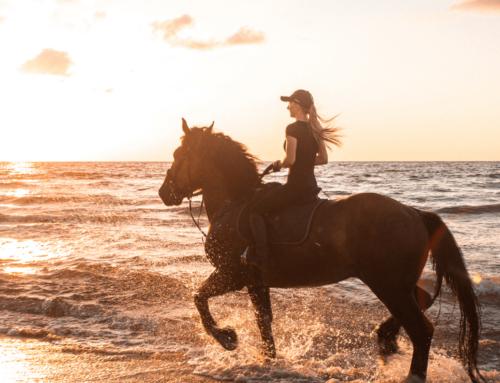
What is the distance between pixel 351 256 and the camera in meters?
4.33

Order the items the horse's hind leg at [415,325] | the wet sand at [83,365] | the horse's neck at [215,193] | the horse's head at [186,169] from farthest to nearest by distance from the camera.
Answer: the horse's head at [186,169] → the horse's neck at [215,193] → the wet sand at [83,365] → the horse's hind leg at [415,325]

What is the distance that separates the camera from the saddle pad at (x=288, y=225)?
4.48m

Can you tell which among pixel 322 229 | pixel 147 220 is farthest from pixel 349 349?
pixel 147 220

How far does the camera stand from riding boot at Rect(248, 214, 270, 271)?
450cm

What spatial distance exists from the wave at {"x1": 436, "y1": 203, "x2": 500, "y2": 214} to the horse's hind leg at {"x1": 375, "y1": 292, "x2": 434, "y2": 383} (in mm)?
16448

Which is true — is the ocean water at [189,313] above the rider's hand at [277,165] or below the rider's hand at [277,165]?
below

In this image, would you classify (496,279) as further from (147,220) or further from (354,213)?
(147,220)

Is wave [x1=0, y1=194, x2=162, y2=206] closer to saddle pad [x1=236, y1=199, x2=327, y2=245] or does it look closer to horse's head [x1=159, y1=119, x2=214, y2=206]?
horse's head [x1=159, y1=119, x2=214, y2=206]

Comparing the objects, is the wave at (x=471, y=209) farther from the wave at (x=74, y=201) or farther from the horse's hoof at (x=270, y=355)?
the horse's hoof at (x=270, y=355)

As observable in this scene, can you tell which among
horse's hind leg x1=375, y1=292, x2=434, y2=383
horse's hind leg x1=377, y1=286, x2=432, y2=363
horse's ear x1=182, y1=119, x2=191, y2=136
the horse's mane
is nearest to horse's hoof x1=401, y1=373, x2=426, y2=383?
horse's hind leg x1=375, y1=292, x2=434, y2=383

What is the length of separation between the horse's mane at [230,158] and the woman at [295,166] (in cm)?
48

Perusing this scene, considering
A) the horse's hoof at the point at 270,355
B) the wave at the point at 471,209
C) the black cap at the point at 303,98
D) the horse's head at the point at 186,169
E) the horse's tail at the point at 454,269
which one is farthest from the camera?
the wave at the point at 471,209

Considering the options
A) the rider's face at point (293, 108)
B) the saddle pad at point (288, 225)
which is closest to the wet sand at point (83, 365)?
the saddle pad at point (288, 225)

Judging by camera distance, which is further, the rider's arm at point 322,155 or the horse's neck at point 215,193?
the horse's neck at point 215,193
